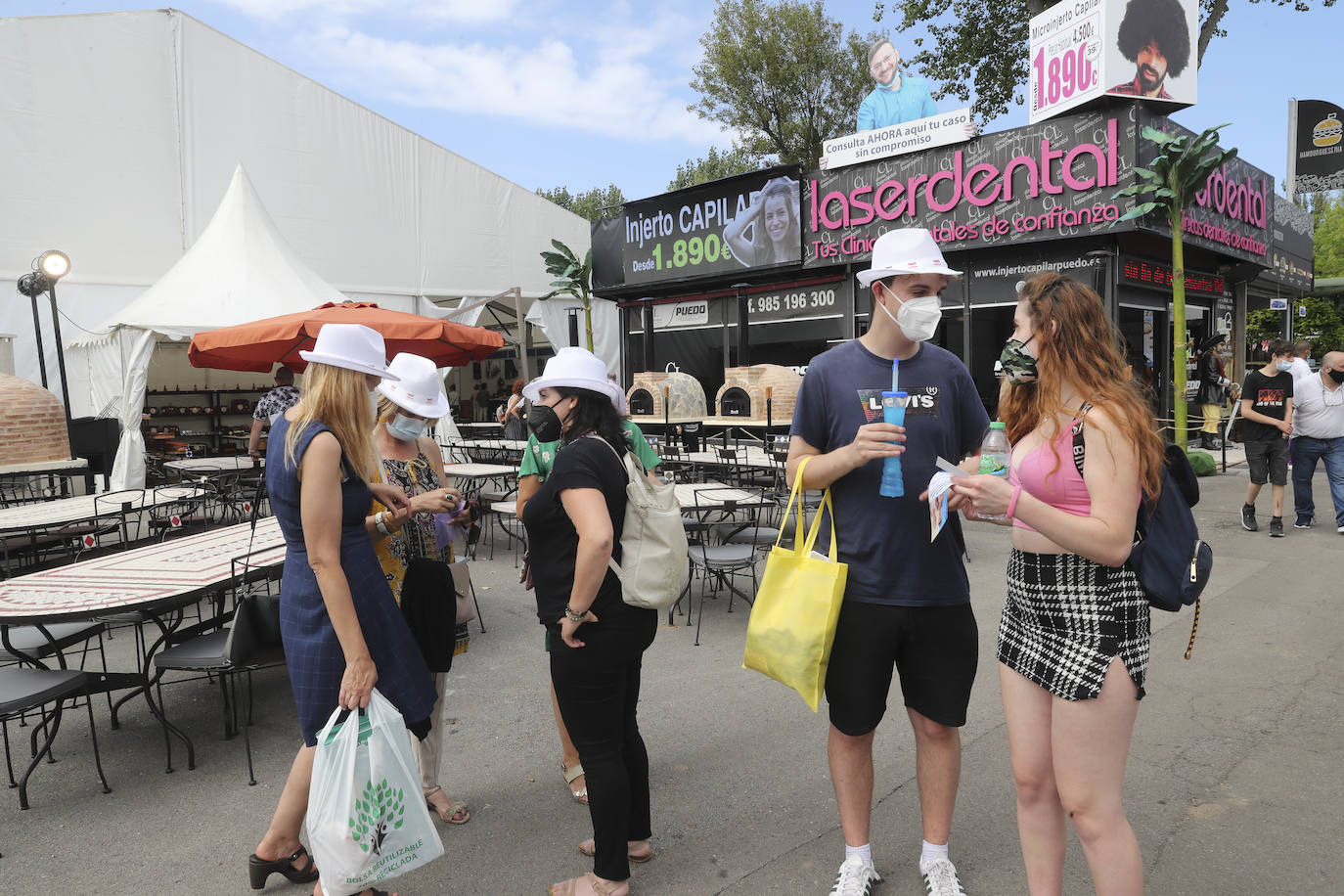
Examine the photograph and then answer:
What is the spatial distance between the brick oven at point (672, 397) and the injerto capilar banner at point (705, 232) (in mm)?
3199

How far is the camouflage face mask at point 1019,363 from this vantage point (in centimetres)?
219

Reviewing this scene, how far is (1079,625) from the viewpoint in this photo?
2047 mm

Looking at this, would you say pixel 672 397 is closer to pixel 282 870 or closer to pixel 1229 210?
pixel 1229 210

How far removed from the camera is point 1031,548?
2.14m

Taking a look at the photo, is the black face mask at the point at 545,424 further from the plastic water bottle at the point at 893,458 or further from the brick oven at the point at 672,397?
the brick oven at the point at 672,397

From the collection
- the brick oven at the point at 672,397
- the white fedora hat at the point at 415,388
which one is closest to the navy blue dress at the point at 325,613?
the white fedora hat at the point at 415,388

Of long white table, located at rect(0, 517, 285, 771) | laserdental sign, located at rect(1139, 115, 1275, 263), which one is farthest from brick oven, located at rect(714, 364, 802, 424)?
long white table, located at rect(0, 517, 285, 771)

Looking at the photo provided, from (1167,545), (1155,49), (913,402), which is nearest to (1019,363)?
(913,402)

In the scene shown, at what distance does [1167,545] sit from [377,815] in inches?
89.3

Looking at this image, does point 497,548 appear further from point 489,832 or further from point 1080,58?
point 1080,58

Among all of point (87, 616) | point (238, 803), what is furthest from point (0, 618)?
point (238, 803)

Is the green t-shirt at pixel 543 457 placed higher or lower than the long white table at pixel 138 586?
higher

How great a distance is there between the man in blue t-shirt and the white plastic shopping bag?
52.1 inches

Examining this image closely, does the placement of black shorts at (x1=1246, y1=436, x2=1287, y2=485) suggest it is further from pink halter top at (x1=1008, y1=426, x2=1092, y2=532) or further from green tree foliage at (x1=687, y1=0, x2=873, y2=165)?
green tree foliage at (x1=687, y1=0, x2=873, y2=165)
